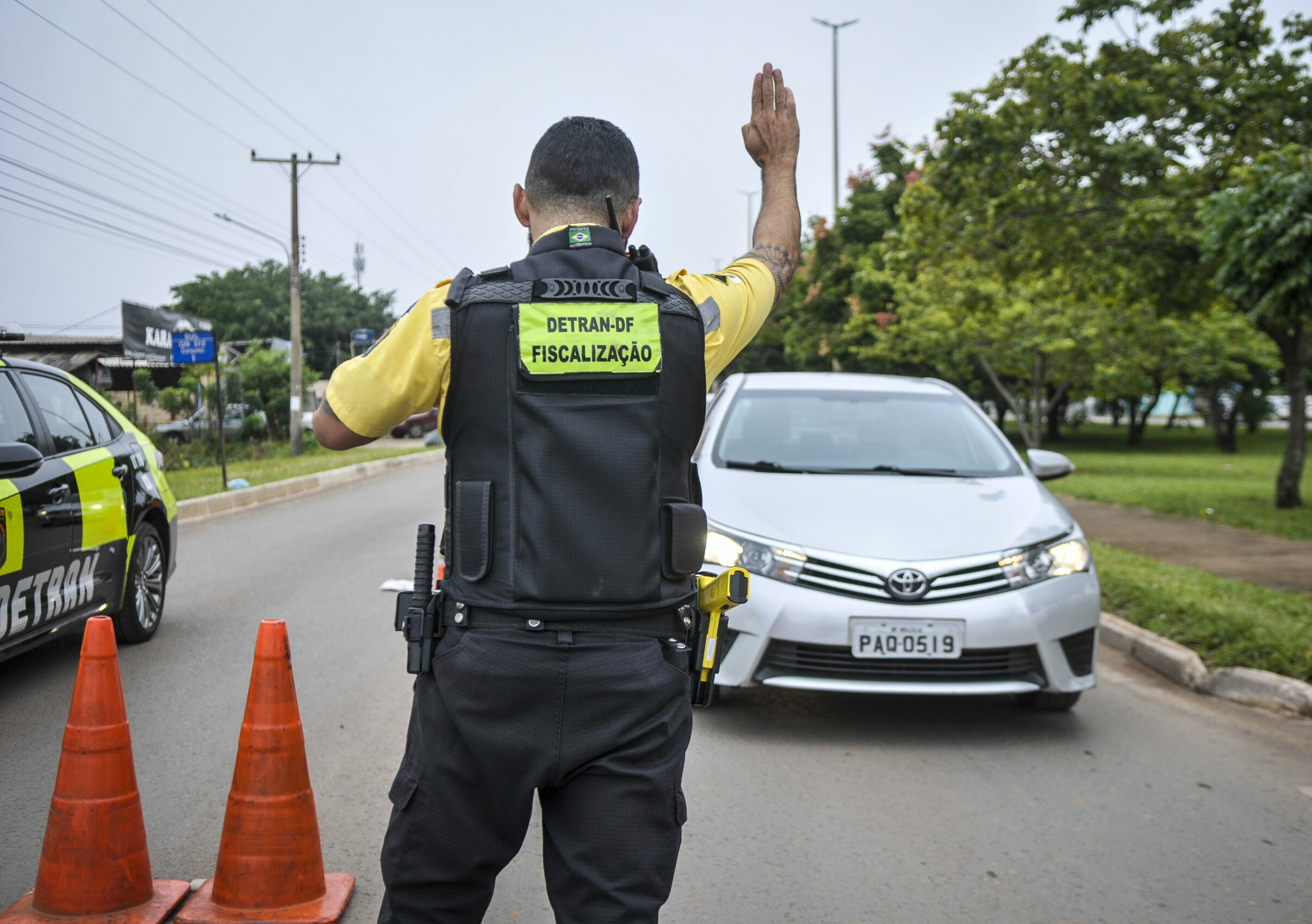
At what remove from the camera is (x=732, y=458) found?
233 inches

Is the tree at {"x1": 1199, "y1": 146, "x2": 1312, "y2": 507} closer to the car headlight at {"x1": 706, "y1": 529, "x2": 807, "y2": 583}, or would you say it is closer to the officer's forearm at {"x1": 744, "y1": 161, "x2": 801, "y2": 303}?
the car headlight at {"x1": 706, "y1": 529, "x2": 807, "y2": 583}

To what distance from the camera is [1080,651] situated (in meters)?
4.90

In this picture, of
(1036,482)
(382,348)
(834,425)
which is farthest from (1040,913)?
(834,425)

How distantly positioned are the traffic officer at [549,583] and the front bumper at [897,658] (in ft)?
9.12

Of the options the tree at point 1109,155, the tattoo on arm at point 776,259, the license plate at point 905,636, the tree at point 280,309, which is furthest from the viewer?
the tree at point 280,309

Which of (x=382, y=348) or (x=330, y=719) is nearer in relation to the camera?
(x=382, y=348)

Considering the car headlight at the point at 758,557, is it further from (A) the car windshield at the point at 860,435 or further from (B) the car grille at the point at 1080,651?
(B) the car grille at the point at 1080,651

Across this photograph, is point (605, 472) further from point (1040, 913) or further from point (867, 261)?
point (867, 261)

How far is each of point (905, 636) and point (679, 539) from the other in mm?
2904

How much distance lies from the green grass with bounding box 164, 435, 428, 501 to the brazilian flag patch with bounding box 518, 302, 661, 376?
11.5 metres

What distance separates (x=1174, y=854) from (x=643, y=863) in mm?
2607

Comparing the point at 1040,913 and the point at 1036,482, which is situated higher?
the point at 1036,482

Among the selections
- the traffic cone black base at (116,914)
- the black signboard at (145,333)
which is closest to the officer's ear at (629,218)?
the traffic cone black base at (116,914)

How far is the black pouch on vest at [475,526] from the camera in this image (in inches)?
74.7
